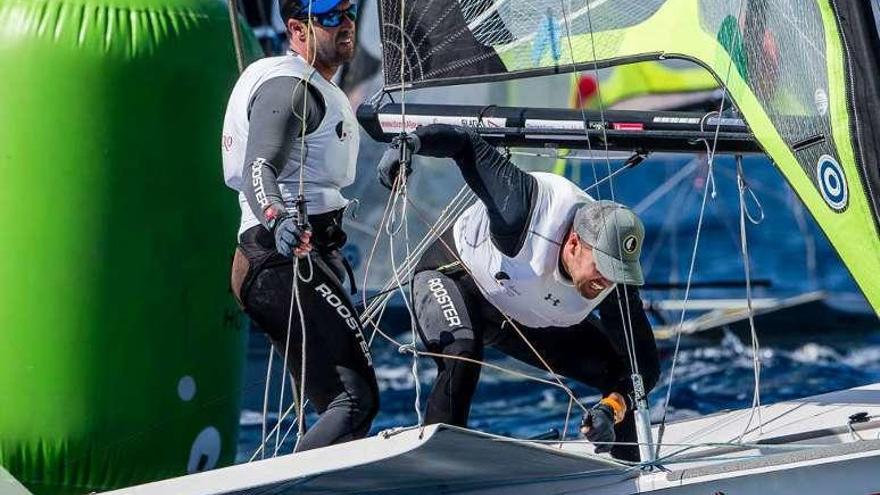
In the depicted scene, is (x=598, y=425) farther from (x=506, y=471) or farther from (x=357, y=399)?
(x=357, y=399)

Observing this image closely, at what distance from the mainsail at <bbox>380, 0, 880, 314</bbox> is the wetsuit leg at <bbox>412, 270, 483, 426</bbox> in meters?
0.48

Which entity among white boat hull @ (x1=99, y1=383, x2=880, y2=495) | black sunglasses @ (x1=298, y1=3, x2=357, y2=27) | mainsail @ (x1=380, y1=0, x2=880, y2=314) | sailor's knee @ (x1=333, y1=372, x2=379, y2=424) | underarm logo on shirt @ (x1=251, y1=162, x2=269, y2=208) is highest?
black sunglasses @ (x1=298, y1=3, x2=357, y2=27)

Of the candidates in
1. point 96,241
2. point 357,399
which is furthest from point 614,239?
point 96,241

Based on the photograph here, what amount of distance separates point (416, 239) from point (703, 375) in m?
1.78

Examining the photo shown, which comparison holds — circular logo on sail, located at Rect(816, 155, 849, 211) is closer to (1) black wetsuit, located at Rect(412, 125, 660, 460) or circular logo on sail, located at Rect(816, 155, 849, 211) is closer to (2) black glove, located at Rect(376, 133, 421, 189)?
(1) black wetsuit, located at Rect(412, 125, 660, 460)

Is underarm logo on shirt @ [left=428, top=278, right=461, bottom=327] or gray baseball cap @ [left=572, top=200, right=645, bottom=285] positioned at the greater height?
gray baseball cap @ [left=572, top=200, right=645, bottom=285]

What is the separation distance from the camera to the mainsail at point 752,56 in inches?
124

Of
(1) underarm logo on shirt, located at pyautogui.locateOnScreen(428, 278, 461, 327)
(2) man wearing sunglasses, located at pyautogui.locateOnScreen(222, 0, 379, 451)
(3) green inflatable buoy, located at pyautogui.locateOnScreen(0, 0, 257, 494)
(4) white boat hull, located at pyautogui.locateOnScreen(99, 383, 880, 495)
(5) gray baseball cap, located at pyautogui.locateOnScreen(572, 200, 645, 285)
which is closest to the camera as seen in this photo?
(4) white boat hull, located at pyautogui.locateOnScreen(99, 383, 880, 495)

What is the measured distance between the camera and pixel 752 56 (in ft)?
11.5

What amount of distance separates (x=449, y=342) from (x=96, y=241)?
121 centimetres

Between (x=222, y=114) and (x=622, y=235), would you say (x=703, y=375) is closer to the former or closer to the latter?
(x=222, y=114)

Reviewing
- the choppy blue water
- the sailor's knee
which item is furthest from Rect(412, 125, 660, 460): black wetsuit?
the choppy blue water

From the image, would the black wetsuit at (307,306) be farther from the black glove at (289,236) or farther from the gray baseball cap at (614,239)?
the gray baseball cap at (614,239)

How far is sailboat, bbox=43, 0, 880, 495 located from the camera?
2.95 meters
